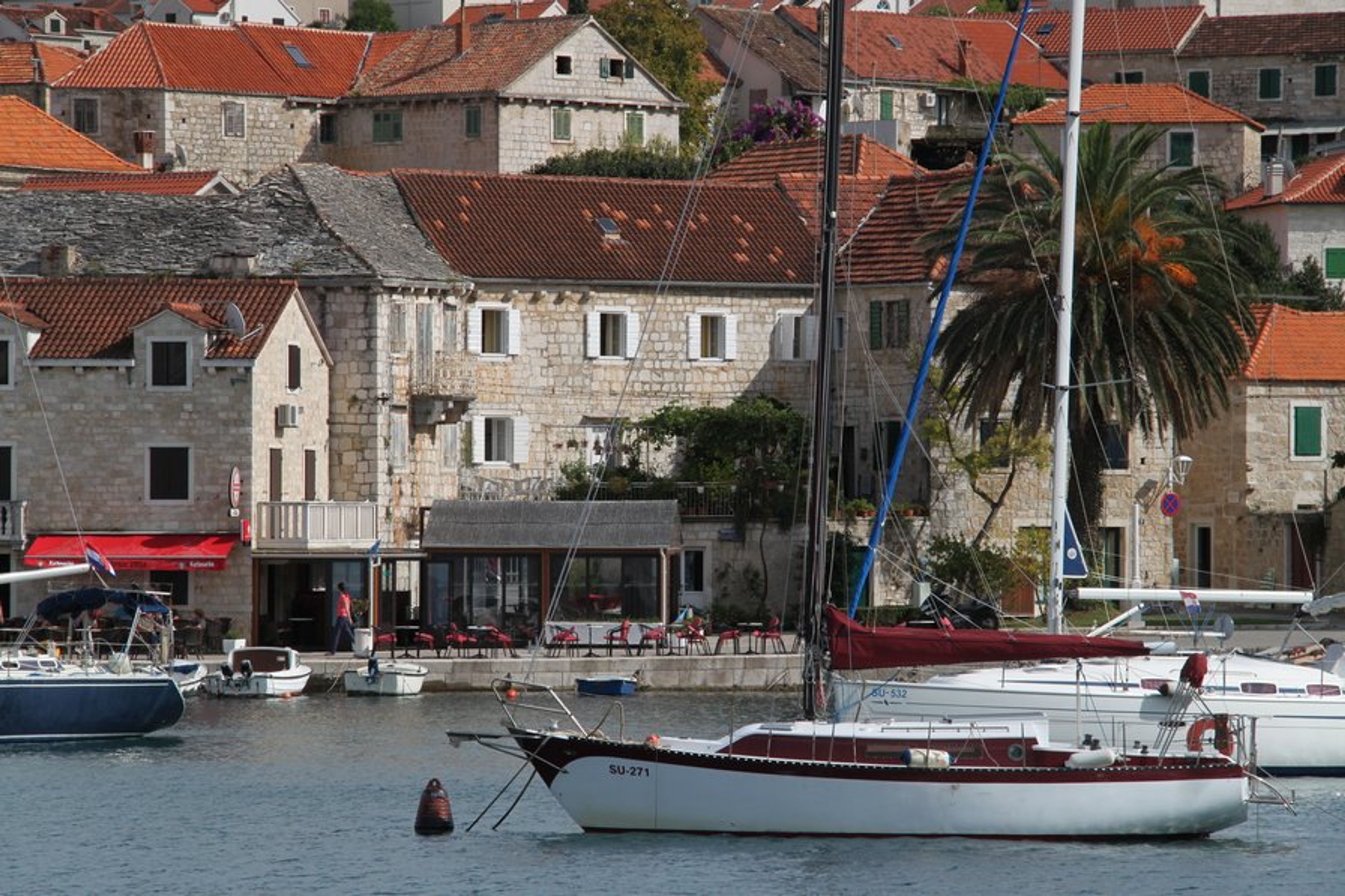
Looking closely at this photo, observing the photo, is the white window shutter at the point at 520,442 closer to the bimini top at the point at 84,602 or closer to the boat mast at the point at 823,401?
the bimini top at the point at 84,602

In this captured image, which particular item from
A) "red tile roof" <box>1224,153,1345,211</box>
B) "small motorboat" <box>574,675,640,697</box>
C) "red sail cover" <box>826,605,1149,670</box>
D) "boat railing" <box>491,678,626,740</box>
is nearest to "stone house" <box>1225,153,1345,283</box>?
"red tile roof" <box>1224,153,1345,211</box>

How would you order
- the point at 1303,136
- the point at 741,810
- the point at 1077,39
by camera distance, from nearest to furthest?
the point at 741,810 < the point at 1077,39 < the point at 1303,136

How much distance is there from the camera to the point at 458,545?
248 ft

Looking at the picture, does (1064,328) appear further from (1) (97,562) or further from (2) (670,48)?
(2) (670,48)

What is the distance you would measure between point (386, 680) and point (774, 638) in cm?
933

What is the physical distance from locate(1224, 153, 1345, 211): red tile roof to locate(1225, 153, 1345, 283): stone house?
15mm

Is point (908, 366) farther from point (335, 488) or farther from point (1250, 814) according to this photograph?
point (1250, 814)

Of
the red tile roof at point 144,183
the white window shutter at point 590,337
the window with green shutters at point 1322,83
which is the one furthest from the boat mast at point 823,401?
the window with green shutters at point 1322,83

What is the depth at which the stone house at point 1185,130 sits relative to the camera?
353 feet

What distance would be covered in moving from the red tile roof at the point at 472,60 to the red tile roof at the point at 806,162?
22.7 meters

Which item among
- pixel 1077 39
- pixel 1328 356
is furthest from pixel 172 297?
pixel 1328 356

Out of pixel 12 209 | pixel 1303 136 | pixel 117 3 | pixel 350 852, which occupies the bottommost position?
pixel 350 852

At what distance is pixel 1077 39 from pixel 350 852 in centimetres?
2121

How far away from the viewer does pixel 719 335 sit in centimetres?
8356
